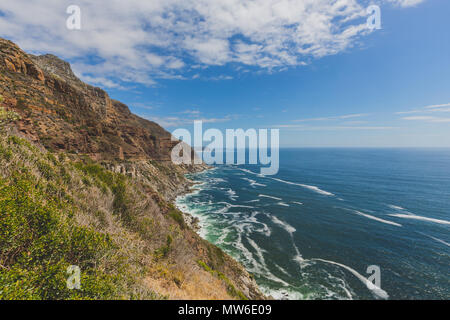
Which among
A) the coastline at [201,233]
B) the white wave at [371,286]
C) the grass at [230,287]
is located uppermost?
the grass at [230,287]

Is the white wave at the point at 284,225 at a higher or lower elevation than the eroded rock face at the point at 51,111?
lower

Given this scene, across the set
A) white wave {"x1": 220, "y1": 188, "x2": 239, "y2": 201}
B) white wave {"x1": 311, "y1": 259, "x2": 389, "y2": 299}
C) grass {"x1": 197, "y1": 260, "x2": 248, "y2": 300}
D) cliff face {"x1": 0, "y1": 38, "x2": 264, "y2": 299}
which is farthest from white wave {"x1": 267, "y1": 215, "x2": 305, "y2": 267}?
white wave {"x1": 220, "y1": 188, "x2": 239, "y2": 201}

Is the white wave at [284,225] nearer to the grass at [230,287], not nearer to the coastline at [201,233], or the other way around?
the coastline at [201,233]

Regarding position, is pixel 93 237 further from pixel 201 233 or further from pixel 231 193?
pixel 231 193

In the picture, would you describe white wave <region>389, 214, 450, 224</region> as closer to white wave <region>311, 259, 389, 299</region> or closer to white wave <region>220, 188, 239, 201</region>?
white wave <region>311, 259, 389, 299</region>

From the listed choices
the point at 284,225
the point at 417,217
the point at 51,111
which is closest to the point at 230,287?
the point at 284,225

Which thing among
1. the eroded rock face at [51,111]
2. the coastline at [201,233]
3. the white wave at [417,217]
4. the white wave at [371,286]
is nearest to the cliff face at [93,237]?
the coastline at [201,233]
